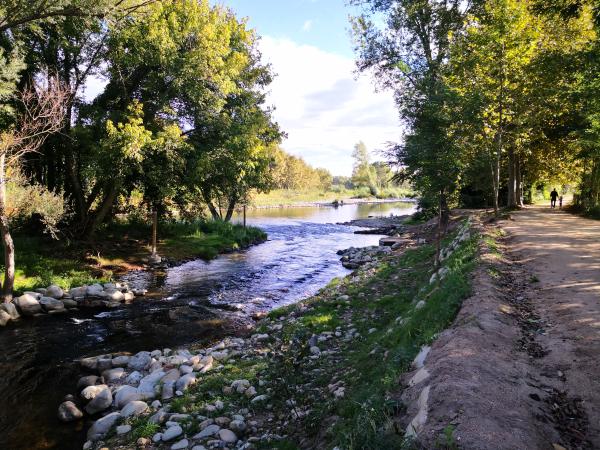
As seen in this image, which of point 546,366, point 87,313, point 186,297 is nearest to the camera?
point 546,366

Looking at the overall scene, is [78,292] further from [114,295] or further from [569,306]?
[569,306]

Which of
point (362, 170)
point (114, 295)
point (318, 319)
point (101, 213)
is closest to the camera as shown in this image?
point (318, 319)

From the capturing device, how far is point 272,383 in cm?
720

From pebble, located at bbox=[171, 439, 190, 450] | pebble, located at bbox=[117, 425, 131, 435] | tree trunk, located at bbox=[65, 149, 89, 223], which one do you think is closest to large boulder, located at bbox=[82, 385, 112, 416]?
pebble, located at bbox=[117, 425, 131, 435]

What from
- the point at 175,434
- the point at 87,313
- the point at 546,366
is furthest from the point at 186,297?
the point at 546,366

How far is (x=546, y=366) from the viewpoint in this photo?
5109mm

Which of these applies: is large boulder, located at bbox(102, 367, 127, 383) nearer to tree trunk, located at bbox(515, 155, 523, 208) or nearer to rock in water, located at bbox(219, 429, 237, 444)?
rock in water, located at bbox(219, 429, 237, 444)

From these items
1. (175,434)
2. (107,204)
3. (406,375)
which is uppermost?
(107,204)

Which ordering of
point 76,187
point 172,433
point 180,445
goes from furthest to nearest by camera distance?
point 76,187
point 172,433
point 180,445

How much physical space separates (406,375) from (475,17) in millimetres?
19672

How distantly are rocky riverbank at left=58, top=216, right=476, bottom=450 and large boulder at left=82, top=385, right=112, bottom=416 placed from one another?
2 centimetres

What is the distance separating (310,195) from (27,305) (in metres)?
97.8

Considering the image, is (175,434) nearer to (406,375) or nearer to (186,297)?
(406,375)

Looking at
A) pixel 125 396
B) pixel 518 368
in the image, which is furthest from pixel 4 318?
pixel 518 368
